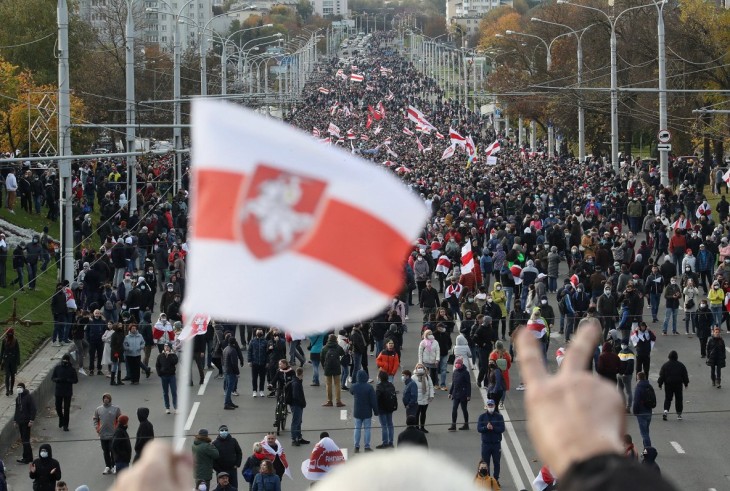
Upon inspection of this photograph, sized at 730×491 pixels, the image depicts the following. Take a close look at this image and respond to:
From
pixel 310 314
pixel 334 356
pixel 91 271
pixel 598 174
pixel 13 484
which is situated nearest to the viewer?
pixel 310 314

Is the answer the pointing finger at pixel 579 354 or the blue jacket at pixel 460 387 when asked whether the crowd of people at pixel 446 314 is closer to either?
the blue jacket at pixel 460 387

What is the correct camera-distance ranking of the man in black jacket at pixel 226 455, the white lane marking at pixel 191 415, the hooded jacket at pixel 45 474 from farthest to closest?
the white lane marking at pixel 191 415, the man in black jacket at pixel 226 455, the hooded jacket at pixel 45 474

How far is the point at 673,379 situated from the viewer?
Result: 21.7 meters

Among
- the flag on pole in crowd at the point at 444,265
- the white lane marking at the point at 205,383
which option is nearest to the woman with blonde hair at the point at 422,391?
the white lane marking at the point at 205,383

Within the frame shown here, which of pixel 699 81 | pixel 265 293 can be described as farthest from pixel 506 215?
pixel 265 293

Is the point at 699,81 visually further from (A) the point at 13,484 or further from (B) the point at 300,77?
(B) the point at 300,77

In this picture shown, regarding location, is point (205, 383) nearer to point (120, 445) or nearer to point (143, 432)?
point (143, 432)

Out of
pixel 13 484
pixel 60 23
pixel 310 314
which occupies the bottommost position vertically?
pixel 13 484

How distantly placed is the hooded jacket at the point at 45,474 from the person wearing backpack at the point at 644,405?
23.4 feet

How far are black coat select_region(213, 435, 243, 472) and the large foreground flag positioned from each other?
558 inches

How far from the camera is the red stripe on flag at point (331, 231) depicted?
3627 millimetres

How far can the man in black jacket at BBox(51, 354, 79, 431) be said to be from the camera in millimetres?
21906

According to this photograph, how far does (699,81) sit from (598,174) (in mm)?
8014

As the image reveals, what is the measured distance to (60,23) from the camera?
107 feet
